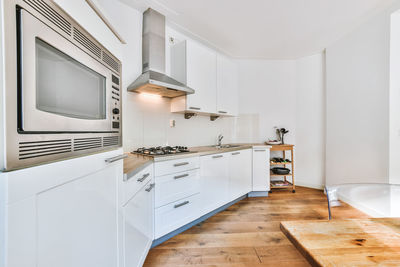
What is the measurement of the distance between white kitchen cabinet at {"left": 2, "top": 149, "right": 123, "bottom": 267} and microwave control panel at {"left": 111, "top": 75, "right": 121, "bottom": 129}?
167 mm

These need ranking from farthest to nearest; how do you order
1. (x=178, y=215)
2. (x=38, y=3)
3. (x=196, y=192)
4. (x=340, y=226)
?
(x=196, y=192)
(x=178, y=215)
(x=340, y=226)
(x=38, y=3)

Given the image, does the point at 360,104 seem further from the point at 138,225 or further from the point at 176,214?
the point at 138,225

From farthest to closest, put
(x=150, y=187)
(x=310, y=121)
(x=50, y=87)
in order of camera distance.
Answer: (x=310, y=121)
(x=150, y=187)
(x=50, y=87)

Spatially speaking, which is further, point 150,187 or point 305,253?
point 150,187

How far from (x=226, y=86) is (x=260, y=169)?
5.13 ft

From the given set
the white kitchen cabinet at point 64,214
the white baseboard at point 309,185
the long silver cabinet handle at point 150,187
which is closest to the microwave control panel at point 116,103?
the white kitchen cabinet at point 64,214

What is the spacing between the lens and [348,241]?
590 millimetres

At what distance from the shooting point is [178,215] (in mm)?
1782

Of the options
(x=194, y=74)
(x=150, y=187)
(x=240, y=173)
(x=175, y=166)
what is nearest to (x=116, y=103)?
(x=150, y=187)

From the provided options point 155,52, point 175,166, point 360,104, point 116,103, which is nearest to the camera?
point 116,103

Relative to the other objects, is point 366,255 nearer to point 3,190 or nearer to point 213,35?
point 3,190

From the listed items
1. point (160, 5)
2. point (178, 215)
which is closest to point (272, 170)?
point (178, 215)

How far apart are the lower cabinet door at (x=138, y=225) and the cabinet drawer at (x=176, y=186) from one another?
0.09 meters

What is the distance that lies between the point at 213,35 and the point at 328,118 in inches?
97.5
